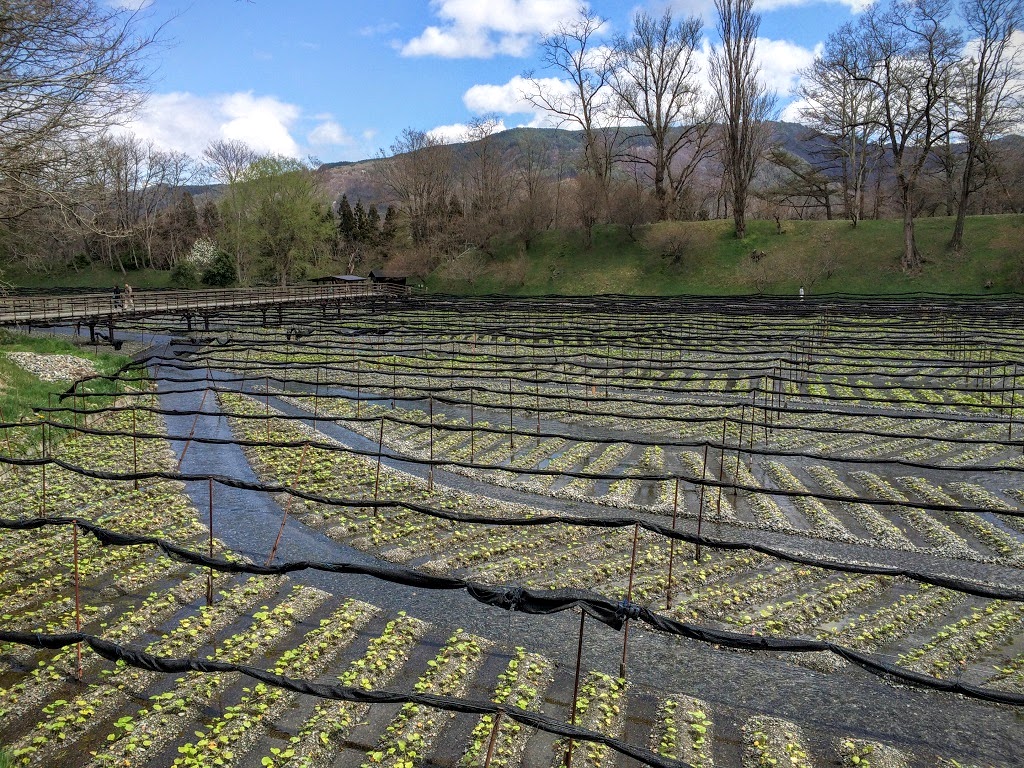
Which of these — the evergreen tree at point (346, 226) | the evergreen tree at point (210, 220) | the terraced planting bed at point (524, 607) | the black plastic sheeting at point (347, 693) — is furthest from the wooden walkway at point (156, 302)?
the evergreen tree at point (210, 220)

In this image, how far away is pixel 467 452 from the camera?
53.6ft

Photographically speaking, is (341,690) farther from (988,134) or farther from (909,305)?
(988,134)

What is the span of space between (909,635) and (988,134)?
179 feet

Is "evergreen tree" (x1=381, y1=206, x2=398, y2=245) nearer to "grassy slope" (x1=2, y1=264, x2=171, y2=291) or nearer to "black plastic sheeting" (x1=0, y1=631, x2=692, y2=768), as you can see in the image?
"grassy slope" (x1=2, y1=264, x2=171, y2=291)

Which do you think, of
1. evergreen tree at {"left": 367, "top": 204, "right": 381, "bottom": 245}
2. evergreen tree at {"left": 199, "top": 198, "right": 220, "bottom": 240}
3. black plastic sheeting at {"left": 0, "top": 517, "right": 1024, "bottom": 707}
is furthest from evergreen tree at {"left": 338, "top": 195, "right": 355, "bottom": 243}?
black plastic sheeting at {"left": 0, "top": 517, "right": 1024, "bottom": 707}

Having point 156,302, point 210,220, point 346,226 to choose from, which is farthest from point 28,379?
point 210,220

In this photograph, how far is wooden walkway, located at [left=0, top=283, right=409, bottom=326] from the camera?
3522 centimetres

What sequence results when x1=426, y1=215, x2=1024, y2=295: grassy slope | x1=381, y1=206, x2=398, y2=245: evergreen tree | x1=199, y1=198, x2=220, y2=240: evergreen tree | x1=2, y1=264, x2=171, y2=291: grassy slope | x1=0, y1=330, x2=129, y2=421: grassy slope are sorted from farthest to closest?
1. x1=199, y1=198, x2=220, y2=240: evergreen tree
2. x1=2, y1=264, x2=171, y2=291: grassy slope
3. x1=381, y1=206, x2=398, y2=245: evergreen tree
4. x1=426, y1=215, x2=1024, y2=295: grassy slope
5. x1=0, y1=330, x2=129, y2=421: grassy slope

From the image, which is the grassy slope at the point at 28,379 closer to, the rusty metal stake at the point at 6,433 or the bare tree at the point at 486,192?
the rusty metal stake at the point at 6,433

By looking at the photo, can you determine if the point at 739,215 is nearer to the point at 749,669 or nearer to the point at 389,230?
the point at 389,230

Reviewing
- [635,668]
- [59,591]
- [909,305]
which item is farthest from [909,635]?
[909,305]

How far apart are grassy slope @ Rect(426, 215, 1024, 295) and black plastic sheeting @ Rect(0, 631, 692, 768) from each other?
52.1 meters

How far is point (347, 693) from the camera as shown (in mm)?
6055

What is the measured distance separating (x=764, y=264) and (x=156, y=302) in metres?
44.0
